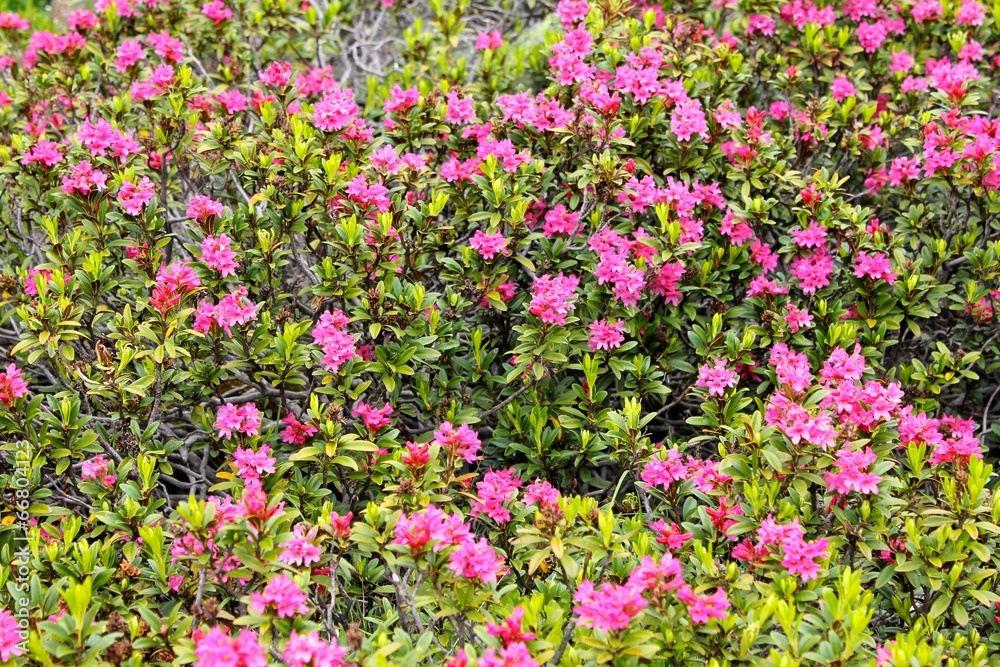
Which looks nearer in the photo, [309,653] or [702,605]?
[309,653]

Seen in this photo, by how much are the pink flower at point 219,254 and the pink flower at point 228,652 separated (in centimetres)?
153

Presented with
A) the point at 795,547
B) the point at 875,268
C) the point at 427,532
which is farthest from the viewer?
the point at 875,268

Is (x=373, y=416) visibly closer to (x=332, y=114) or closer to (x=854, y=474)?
(x=332, y=114)

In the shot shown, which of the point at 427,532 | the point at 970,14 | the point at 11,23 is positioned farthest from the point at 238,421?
the point at 970,14

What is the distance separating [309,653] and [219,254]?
1670 millimetres

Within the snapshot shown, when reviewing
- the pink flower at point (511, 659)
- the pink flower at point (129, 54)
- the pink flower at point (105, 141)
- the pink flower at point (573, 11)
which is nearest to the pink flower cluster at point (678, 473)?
the pink flower at point (511, 659)

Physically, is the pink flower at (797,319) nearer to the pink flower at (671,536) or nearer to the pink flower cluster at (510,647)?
the pink flower at (671,536)

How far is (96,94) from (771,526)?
3.97 meters

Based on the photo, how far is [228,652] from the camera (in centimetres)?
206

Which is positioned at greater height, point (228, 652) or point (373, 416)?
point (228, 652)

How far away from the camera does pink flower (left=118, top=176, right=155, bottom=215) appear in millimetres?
3402

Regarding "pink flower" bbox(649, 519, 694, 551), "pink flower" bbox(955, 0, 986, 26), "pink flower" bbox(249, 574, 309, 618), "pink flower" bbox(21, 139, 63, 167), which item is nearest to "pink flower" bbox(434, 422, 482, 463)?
"pink flower" bbox(649, 519, 694, 551)

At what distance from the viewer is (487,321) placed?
376cm

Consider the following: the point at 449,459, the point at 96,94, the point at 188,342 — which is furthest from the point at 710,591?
the point at 96,94
